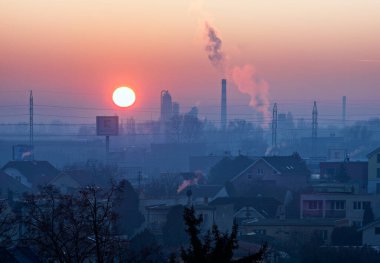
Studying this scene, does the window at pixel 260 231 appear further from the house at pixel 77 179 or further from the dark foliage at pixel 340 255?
the house at pixel 77 179

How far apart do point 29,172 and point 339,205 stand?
1664 cm

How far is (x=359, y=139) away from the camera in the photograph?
82.5 m

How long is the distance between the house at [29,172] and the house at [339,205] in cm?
1369

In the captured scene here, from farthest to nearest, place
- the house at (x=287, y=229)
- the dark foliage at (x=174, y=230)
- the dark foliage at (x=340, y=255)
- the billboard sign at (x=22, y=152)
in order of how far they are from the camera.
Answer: the billboard sign at (x=22, y=152), the house at (x=287, y=229), the dark foliage at (x=174, y=230), the dark foliage at (x=340, y=255)

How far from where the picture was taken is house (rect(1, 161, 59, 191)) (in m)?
39.6

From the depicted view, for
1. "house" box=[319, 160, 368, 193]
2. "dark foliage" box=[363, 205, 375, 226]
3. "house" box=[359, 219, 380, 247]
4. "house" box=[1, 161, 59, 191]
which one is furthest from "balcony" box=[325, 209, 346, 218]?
"house" box=[1, 161, 59, 191]

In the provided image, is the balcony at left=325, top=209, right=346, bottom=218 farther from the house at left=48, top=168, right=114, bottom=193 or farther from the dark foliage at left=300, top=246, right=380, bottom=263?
Result: the house at left=48, top=168, right=114, bottom=193

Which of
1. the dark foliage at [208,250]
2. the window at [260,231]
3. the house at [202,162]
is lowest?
the house at [202,162]

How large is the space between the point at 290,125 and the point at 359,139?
17666mm

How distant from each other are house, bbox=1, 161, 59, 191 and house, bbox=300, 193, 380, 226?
1369 cm

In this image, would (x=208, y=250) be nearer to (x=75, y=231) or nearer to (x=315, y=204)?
(x=75, y=231)

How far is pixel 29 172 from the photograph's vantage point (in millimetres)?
40625

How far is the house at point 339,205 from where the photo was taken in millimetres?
28094

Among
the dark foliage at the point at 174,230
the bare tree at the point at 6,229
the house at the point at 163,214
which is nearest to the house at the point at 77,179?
the house at the point at 163,214
